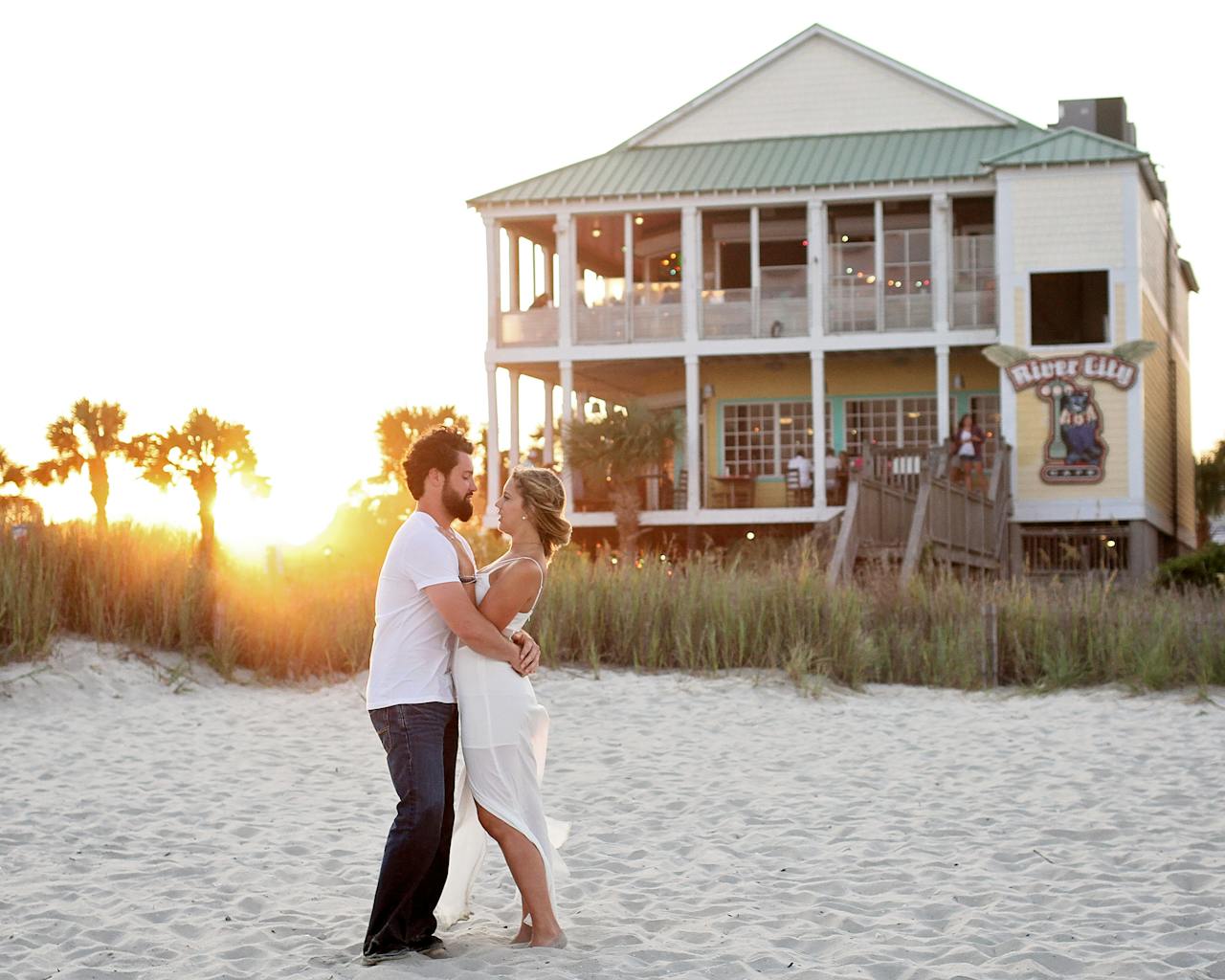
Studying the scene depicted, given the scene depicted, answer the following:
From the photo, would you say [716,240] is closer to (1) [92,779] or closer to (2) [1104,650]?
(2) [1104,650]

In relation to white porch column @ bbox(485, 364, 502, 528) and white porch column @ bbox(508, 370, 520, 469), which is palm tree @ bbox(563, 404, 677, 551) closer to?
white porch column @ bbox(485, 364, 502, 528)

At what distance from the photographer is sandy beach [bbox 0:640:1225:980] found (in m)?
6.11

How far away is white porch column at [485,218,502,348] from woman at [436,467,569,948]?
2154cm

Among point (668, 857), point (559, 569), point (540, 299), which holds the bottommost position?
point (668, 857)

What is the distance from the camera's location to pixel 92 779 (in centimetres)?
972

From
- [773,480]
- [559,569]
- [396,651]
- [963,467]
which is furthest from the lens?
[773,480]

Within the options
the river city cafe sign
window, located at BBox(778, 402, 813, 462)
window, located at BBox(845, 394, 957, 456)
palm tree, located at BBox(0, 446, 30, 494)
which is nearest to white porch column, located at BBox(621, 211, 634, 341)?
window, located at BBox(778, 402, 813, 462)

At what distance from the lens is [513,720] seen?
571 cm

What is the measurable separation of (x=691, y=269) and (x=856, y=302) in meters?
2.84

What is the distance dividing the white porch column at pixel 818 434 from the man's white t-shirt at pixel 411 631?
19.8 m

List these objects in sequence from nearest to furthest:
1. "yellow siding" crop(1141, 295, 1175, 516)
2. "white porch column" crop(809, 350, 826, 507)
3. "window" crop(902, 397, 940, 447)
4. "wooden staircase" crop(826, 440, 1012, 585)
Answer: "wooden staircase" crop(826, 440, 1012, 585)
"white porch column" crop(809, 350, 826, 507)
"yellow siding" crop(1141, 295, 1175, 516)
"window" crop(902, 397, 940, 447)

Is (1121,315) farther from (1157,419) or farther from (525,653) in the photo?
(525,653)

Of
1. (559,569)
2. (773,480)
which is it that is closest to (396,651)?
(559,569)

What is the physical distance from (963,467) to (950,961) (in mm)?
17853
